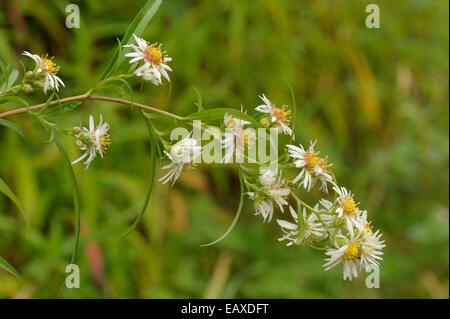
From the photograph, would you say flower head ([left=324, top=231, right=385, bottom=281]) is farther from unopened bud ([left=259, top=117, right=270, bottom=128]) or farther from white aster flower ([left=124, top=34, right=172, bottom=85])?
white aster flower ([left=124, top=34, right=172, bottom=85])

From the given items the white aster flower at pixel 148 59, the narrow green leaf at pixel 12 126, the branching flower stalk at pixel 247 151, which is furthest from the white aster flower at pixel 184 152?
the narrow green leaf at pixel 12 126

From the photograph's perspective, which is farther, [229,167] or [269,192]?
[229,167]

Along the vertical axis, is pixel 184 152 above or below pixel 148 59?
below

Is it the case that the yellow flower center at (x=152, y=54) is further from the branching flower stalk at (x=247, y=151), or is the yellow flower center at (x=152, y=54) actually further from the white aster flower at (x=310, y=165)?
the white aster flower at (x=310, y=165)

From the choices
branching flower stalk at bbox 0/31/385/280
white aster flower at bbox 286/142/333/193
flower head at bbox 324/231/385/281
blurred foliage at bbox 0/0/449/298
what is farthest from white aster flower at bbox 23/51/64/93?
blurred foliage at bbox 0/0/449/298

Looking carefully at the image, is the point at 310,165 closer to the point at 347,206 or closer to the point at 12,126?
the point at 347,206

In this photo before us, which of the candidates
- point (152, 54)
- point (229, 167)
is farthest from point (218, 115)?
point (229, 167)

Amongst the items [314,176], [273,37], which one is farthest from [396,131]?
[314,176]
